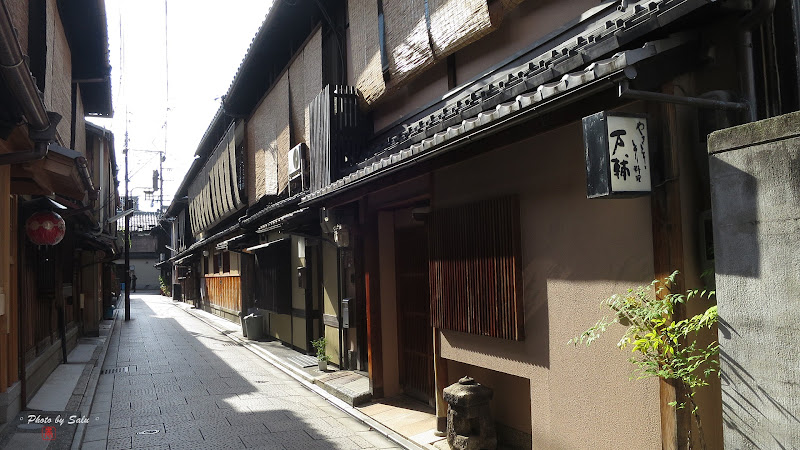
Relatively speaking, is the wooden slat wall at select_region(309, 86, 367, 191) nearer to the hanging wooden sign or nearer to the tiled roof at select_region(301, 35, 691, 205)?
the tiled roof at select_region(301, 35, 691, 205)

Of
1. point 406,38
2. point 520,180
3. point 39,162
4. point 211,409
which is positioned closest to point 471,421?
point 520,180

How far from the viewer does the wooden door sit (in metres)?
11.4

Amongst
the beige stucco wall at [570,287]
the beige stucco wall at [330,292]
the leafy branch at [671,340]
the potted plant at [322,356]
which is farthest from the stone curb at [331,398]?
the leafy branch at [671,340]

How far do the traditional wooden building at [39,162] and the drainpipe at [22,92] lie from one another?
12 mm

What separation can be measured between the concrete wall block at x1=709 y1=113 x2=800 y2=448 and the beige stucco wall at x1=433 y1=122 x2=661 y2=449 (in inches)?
45.3

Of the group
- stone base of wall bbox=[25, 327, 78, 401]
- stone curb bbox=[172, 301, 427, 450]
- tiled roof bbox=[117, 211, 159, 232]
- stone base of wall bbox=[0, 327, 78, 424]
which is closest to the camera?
stone curb bbox=[172, 301, 427, 450]

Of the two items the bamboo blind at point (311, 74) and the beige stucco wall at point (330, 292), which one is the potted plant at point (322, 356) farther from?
the bamboo blind at point (311, 74)

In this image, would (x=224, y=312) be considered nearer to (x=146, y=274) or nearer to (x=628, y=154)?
(x=628, y=154)

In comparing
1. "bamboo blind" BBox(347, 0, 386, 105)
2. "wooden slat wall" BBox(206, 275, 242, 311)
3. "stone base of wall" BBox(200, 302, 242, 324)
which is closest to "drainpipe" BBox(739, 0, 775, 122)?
"bamboo blind" BBox(347, 0, 386, 105)

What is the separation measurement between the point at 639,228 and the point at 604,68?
1.63 metres

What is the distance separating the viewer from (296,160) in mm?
16203

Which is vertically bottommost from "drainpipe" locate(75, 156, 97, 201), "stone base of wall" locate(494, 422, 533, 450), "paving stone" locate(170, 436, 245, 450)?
"paving stone" locate(170, 436, 245, 450)

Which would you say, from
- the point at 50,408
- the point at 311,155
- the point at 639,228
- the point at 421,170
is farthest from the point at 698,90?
the point at 50,408

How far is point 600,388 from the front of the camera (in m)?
6.12
